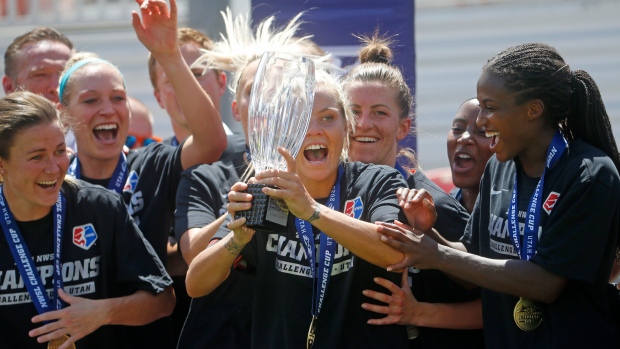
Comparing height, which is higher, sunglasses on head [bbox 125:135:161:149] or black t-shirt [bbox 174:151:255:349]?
sunglasses on head [bbox 125:135:161:149]

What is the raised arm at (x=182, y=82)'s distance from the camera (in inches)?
150

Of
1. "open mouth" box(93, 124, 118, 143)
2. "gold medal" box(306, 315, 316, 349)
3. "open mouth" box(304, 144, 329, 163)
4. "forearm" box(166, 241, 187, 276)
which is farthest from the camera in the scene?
"open mouth" box(93, 124, 118, 143)

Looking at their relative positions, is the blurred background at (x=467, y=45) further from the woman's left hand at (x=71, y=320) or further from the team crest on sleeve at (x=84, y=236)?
the woman's left hand at (x=71, y=320)

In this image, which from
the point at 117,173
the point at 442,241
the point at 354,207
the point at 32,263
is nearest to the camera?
the point at 354,207

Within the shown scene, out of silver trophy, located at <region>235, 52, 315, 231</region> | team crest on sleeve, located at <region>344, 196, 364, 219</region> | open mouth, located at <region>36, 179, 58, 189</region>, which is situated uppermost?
silver trophy, located at <region>235, 52, 315, 231</region>

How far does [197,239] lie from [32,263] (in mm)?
604

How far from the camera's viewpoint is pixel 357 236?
2.87 m

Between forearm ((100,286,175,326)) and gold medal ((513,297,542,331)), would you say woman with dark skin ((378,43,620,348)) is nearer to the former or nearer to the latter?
gold medal ((513,297,542,331))

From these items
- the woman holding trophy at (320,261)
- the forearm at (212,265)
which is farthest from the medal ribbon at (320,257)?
the forearm at (212,265)

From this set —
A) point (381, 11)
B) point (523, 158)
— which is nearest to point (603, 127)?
point (523, 158)

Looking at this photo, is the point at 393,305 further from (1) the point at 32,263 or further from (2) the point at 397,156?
(1) the point at 32,263

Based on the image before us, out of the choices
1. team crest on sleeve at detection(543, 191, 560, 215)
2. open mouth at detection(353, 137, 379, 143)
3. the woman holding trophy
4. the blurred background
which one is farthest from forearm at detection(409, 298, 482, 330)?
the blurred background

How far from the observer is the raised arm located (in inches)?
150

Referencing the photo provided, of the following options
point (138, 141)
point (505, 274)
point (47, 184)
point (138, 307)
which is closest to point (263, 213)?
point (505, 274)
